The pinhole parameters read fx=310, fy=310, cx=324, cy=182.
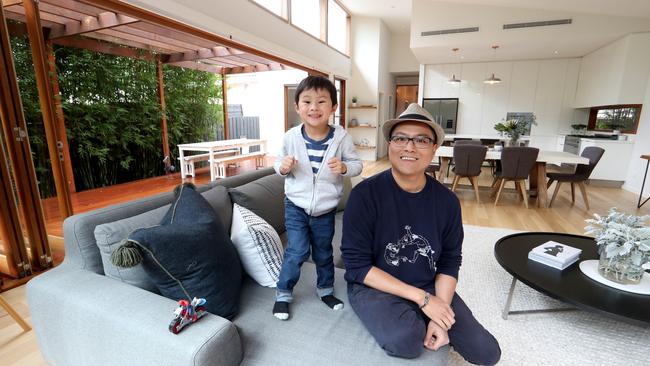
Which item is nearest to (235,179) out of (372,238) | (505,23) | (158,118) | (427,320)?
(372,238)

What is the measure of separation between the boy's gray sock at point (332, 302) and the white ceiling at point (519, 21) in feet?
20.0

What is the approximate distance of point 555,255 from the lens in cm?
191

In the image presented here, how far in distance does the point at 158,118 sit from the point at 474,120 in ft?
23.8

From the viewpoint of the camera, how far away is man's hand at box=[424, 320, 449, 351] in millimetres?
1041

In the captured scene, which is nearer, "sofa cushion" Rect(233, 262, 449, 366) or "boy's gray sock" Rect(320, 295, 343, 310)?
"sofa cushion" Rect(233, 262, 449, 366)

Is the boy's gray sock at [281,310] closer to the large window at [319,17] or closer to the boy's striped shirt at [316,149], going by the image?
the boy's striped shirt at [316,149]

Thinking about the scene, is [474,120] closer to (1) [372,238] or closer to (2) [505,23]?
(2) [505,23]

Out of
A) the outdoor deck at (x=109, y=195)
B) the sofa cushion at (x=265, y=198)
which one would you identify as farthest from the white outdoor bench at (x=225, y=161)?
the sofa cushion at (x=265, y=198)

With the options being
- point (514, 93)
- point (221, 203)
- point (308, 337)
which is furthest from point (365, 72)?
point (308, 337)

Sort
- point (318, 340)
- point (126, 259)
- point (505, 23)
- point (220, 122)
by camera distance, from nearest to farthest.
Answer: point (126, 259) → point (318, 340) → point (505, 23) → point (220, 122)

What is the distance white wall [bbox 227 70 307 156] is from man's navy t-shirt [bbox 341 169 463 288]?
777 centimetres

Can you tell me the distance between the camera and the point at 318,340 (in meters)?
1.07

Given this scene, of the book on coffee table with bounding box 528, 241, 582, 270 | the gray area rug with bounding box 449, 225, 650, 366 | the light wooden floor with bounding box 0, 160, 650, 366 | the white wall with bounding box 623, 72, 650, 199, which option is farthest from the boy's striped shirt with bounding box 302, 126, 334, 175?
the white wall with bounding box 623, 72, 650, 199

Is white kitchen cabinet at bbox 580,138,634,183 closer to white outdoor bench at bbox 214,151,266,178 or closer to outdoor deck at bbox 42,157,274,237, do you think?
white outdoor bench at bbox 214,151,266,178
